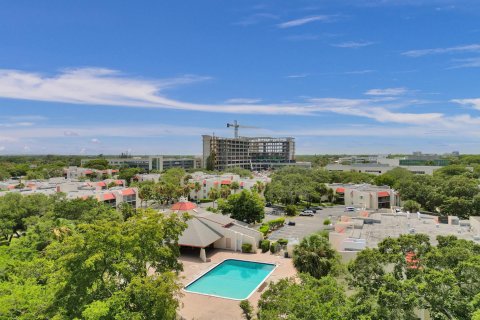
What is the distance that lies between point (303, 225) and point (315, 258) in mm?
27204

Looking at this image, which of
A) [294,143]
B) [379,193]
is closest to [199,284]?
[379,193]

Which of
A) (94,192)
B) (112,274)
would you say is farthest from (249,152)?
(112,274)

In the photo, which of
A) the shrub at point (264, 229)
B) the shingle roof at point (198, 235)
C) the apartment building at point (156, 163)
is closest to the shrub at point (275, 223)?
the shrub at point (264, 229)

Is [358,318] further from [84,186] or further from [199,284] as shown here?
[84,186]

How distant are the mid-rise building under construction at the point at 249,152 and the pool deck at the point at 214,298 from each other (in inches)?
4105

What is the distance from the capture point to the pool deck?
2189 cm

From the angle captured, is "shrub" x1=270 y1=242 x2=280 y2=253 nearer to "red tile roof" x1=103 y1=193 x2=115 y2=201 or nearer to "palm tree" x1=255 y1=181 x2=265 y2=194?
"palm tree" x1=255 y1=181 x2=265 y2=194

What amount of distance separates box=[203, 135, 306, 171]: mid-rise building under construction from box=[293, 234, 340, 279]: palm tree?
114783mm

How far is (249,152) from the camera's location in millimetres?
163625

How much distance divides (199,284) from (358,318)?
17267 mm

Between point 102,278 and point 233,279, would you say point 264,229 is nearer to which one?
point 233,279

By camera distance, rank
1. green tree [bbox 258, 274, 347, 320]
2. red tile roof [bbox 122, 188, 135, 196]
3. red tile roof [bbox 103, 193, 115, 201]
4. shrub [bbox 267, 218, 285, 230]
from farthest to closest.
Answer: red tile roof [bbox 122, 188, 135, 196], red tile roof [bbox 103, 193, 115, 201], shrub [bbox 267, 218, 285, 230], green tree [bbox 258, 274, 347, 320]

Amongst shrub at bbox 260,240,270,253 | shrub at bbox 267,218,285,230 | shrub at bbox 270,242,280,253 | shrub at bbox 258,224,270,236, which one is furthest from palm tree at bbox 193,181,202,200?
shrub at bbox 270,242,280,253

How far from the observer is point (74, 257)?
1488cm
